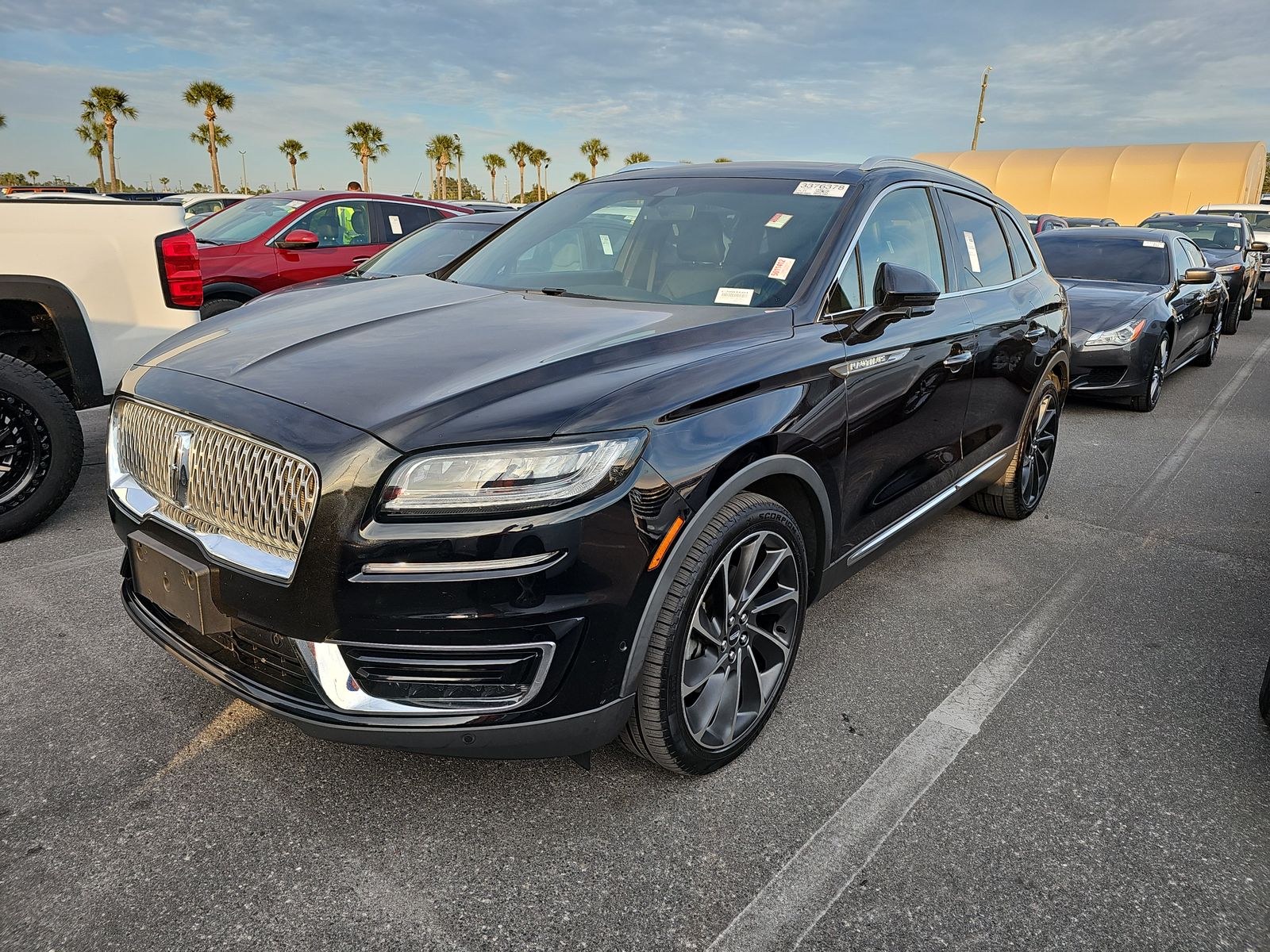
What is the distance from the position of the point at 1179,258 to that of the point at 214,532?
31.2 feet

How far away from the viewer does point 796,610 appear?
8.86ft

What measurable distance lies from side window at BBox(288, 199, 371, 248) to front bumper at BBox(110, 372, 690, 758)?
7393 millimetres

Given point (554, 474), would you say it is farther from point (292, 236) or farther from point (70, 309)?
point (292, 236)

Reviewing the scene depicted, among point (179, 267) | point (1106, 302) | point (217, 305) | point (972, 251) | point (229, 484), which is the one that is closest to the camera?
point (229, 484)

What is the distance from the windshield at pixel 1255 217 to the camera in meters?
18.0

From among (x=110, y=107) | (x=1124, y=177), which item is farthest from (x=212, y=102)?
(x=1124, y=177)

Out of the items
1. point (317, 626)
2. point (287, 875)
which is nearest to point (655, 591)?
point (317, 626)

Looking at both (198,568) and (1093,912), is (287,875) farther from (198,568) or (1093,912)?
(1093,912)

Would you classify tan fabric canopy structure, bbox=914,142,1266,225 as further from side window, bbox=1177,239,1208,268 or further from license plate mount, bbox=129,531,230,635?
license plate mount, bbox=129,531,230,635

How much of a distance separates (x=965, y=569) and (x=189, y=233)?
4169 millimetres

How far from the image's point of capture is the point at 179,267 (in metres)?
4.46

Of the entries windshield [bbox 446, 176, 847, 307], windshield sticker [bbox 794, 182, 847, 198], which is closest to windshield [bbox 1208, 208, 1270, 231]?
windshield sticker [bbox 794, 182, 847, 198]

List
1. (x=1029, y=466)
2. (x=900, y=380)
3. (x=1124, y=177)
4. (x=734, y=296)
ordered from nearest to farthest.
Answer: (x=734, y=296), (x=900, y=380), (x=1029, y=466), (x=1124, y=177)

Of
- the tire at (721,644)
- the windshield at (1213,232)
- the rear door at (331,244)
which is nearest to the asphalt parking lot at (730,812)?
the tire at (721,644)
